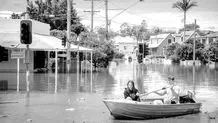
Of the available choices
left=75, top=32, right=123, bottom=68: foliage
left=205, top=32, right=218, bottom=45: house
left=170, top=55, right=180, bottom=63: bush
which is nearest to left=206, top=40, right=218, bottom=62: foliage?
left=170, top=55, right=180, bottom=63: bush

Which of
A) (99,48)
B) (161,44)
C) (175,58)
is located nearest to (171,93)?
(99,48)

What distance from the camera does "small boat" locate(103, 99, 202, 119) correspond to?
13.2 meters

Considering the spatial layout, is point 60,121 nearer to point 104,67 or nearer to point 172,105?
point 172,105

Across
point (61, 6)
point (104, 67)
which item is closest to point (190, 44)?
point (61, 6)

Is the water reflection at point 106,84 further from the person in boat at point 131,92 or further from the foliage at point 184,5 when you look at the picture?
the foliage at point 184,5

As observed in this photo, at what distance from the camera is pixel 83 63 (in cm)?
5309

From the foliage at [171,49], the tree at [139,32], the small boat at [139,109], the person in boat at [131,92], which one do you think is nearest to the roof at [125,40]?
the tree at [139,32]

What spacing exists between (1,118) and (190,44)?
83676 mm

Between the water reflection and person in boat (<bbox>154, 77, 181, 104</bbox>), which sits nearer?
person in boat (<bbox>154, 77, 181, 104</bbox>)

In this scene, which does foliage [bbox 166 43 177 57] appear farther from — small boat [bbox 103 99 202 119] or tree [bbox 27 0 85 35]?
small boat [bbox 103 99 202 119]

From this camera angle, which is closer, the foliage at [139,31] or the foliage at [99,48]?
the foliage at [99,48]

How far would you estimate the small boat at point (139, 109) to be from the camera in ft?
43.4

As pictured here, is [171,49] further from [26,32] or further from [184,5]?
[26,32]

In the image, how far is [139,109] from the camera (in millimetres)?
13523
